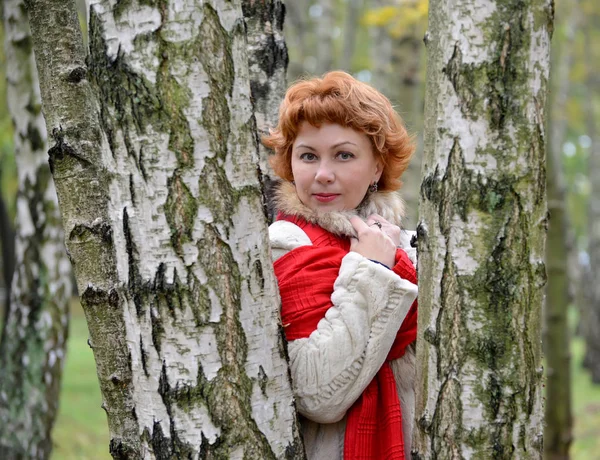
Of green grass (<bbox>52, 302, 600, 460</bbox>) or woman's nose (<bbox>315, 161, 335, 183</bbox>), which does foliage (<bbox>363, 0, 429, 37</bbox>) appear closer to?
green grass (<bbox>52, 302, 600, 460</bbox>)

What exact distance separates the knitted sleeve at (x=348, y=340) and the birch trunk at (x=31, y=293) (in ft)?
12.4

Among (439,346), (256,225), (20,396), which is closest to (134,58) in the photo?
(256,225)

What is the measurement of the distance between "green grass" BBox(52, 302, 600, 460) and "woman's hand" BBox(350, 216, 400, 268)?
5.13 metres

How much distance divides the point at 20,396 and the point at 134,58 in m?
4.35

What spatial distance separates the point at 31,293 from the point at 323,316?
12.7 ft

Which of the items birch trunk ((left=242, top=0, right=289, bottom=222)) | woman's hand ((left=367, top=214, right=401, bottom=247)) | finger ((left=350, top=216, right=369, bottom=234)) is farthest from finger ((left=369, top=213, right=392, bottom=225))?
birch trunk ((left=242, top=0, right=289, bottom=222))

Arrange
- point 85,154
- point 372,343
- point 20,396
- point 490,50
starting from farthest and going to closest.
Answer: point 20,396 < point 85,154 < point 372,343 < point 490,50

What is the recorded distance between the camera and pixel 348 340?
7.29 feet

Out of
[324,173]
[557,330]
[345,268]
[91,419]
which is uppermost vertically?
[324,173]

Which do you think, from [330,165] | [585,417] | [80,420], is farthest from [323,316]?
[585,417]

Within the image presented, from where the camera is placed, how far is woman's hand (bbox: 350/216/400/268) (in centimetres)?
245

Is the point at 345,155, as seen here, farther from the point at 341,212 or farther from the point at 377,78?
the point at 377,78

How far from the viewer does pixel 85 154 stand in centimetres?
249

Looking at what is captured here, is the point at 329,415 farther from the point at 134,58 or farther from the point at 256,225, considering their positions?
the point at 134,58
